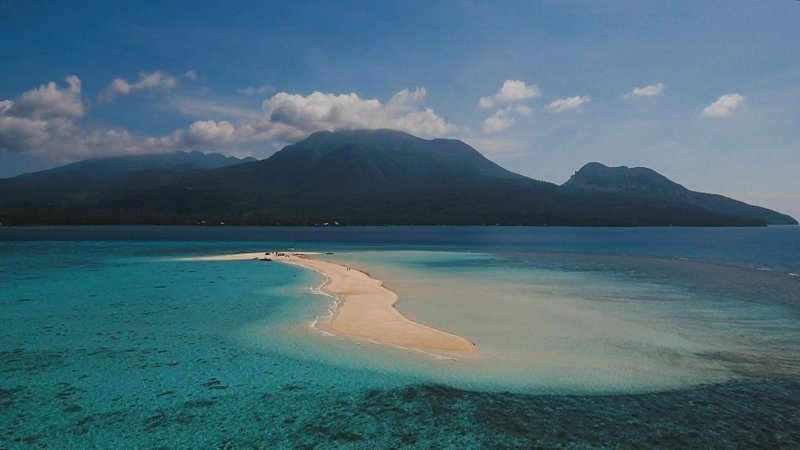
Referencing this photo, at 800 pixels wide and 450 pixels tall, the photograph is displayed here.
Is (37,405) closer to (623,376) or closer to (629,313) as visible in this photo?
(623,376)

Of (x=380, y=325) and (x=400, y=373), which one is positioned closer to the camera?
(x=400, y=373)

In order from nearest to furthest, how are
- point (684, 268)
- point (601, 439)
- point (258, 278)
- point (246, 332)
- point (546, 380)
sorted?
1. point (601, 439)
2. point (546, 380)
3. point (246, 332)
4. point (258, 278)
5. point (684, 268)

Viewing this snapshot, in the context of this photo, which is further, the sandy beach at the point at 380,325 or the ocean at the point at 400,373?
the sandy beach at the point at 380,325

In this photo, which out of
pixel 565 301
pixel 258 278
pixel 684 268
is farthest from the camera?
pixel 684 268

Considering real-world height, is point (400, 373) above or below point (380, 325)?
below

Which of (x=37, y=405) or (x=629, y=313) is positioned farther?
(x=629, y=313)

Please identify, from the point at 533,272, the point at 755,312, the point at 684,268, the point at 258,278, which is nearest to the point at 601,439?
the point at 755,312

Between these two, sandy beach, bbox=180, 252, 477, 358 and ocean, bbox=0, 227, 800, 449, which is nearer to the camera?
ocean, bbox=0, 227, 800, 449
